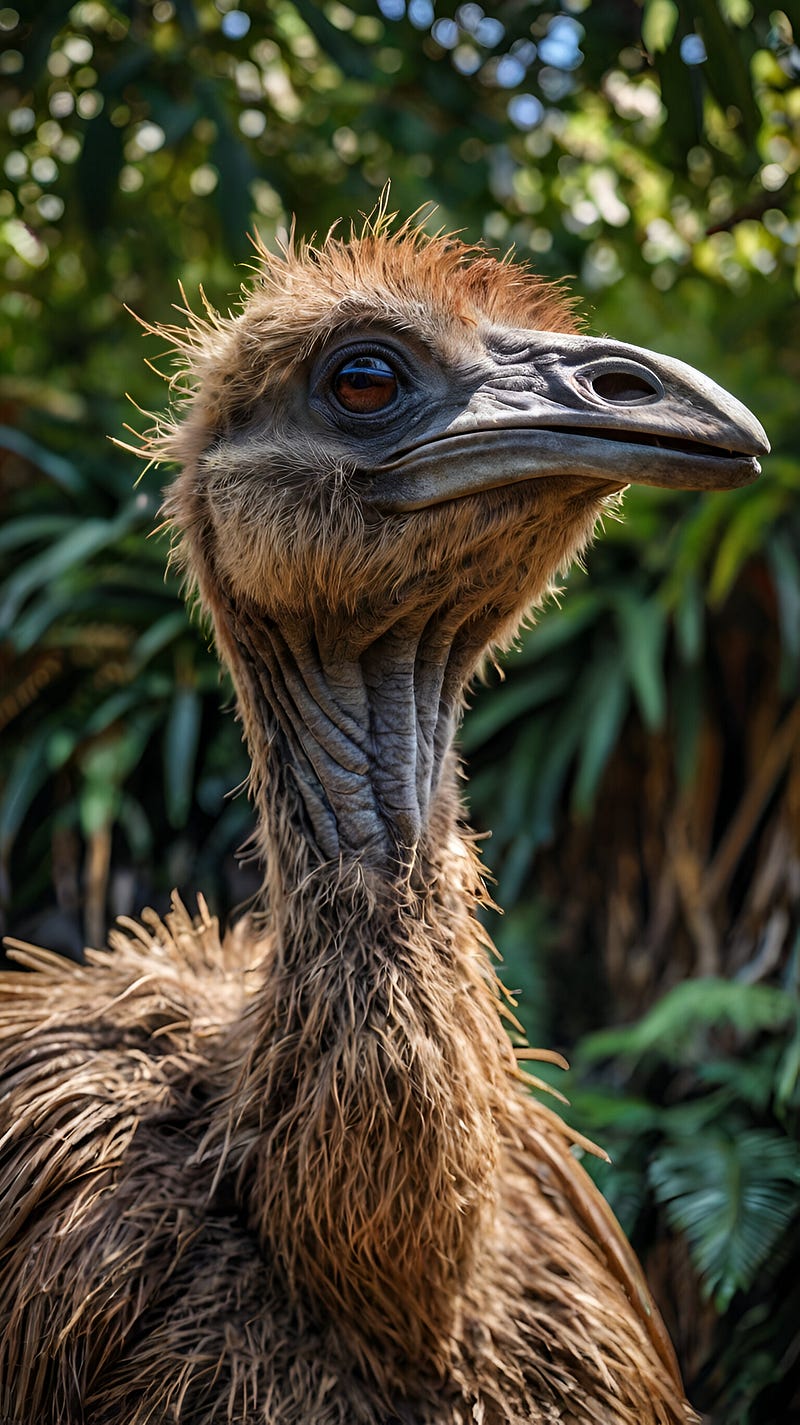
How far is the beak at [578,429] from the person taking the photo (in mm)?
1687

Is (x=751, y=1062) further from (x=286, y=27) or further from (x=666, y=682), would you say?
(x=286, y=27)

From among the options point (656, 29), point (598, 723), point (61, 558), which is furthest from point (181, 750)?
point (656, 29)

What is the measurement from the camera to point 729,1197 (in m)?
2.63

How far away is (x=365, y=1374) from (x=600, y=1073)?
6.56 feet

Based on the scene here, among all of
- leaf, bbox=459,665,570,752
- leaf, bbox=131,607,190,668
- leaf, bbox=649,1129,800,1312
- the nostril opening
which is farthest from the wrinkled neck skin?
leaf, bbox=131,607,190,668

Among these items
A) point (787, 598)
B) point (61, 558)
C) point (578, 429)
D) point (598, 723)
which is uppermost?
point (61, 558)

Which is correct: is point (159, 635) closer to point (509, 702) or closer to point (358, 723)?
point (509, 702)

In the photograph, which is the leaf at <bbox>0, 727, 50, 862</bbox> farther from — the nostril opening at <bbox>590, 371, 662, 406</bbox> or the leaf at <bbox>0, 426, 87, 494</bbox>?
the nostril opening at <bbox>590, 371, 662, 406</bbox>

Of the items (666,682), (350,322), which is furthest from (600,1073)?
(350,322)

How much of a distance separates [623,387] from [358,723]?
0.65 metres

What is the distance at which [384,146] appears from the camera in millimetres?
4598

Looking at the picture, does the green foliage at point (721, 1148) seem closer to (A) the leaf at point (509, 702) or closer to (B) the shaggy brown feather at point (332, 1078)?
(B) the shaggy brown feather at point (332, 1078)

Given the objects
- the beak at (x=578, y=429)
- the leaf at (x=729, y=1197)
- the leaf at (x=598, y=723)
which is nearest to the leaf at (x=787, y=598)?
the leaf at (x=598, y=723)

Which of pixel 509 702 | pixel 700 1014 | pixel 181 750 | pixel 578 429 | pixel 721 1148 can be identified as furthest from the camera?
pixel 509 702
